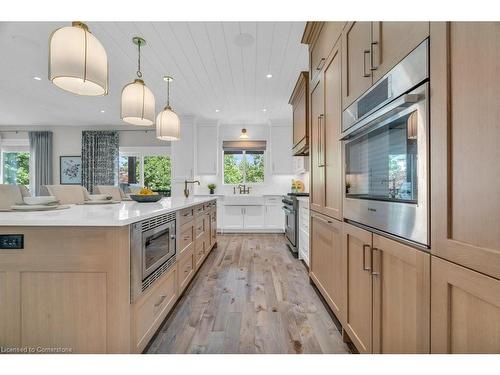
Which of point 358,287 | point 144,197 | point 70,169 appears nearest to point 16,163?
point 70,169

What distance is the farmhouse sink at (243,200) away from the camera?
5.73 m

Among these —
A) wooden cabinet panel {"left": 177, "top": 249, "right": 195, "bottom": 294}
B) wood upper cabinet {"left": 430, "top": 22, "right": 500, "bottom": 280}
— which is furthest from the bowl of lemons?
wood upper cabinet {"left": 430, "top": 22, "right": 500, "bottom": 280}

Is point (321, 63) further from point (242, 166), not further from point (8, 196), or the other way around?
point (242, 166)

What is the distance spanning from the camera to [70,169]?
6609mm

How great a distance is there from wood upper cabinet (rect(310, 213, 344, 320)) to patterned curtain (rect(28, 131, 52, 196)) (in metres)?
7.22

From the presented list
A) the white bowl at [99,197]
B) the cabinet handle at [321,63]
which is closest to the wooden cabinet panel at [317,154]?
the cabinet handle at [321,63]

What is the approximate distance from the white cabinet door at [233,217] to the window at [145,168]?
2063mm

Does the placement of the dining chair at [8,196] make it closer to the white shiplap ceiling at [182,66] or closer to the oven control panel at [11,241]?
the oven control panel at [11,241]

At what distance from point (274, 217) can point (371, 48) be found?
4.69 m
